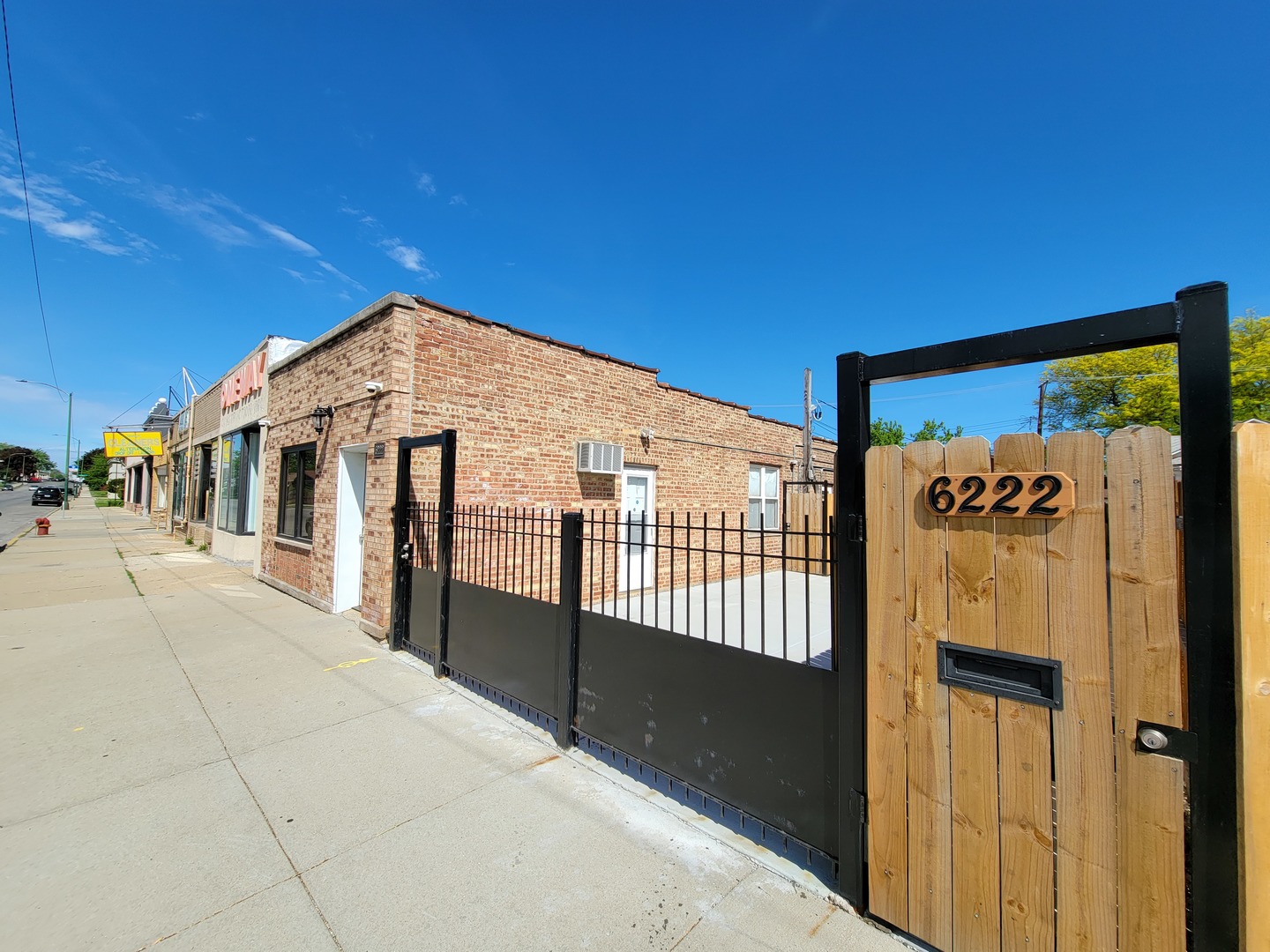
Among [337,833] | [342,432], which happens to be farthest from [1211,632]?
[342,432]

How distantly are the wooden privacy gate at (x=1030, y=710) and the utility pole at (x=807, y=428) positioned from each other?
39.3ft

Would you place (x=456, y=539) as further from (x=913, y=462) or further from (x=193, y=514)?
(x=193, y=514)

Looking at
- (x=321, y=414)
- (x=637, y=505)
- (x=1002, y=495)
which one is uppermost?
(x=321, y=414)

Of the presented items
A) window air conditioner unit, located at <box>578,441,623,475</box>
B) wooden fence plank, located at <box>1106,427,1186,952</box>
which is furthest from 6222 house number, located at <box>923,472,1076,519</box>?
window air conditioner unit, located at <box>578,441,623,475</box>

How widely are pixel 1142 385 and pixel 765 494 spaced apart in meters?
19.6

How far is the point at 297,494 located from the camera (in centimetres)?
867

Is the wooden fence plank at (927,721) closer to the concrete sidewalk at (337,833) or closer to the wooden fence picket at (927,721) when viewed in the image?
the wooden fence picket at (927,721)

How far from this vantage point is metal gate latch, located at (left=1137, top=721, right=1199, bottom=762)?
62.7 inches

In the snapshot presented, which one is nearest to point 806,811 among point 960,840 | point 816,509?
point 960,840

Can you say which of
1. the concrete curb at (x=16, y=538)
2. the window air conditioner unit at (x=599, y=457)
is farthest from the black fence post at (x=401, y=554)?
the concrete curb at (x=16, y=538)

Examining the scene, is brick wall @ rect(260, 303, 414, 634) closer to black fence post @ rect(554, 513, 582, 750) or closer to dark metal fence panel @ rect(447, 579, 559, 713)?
dark metal fence panel @ rect(447, 579, 559, 713)

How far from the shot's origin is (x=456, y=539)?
629 cm

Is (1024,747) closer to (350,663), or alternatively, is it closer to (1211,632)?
(1211,632)

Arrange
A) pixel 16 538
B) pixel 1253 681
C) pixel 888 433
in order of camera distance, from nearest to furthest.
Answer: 1. pixel 1253 681
2. pixel 16 538
3. pixel 888 433
